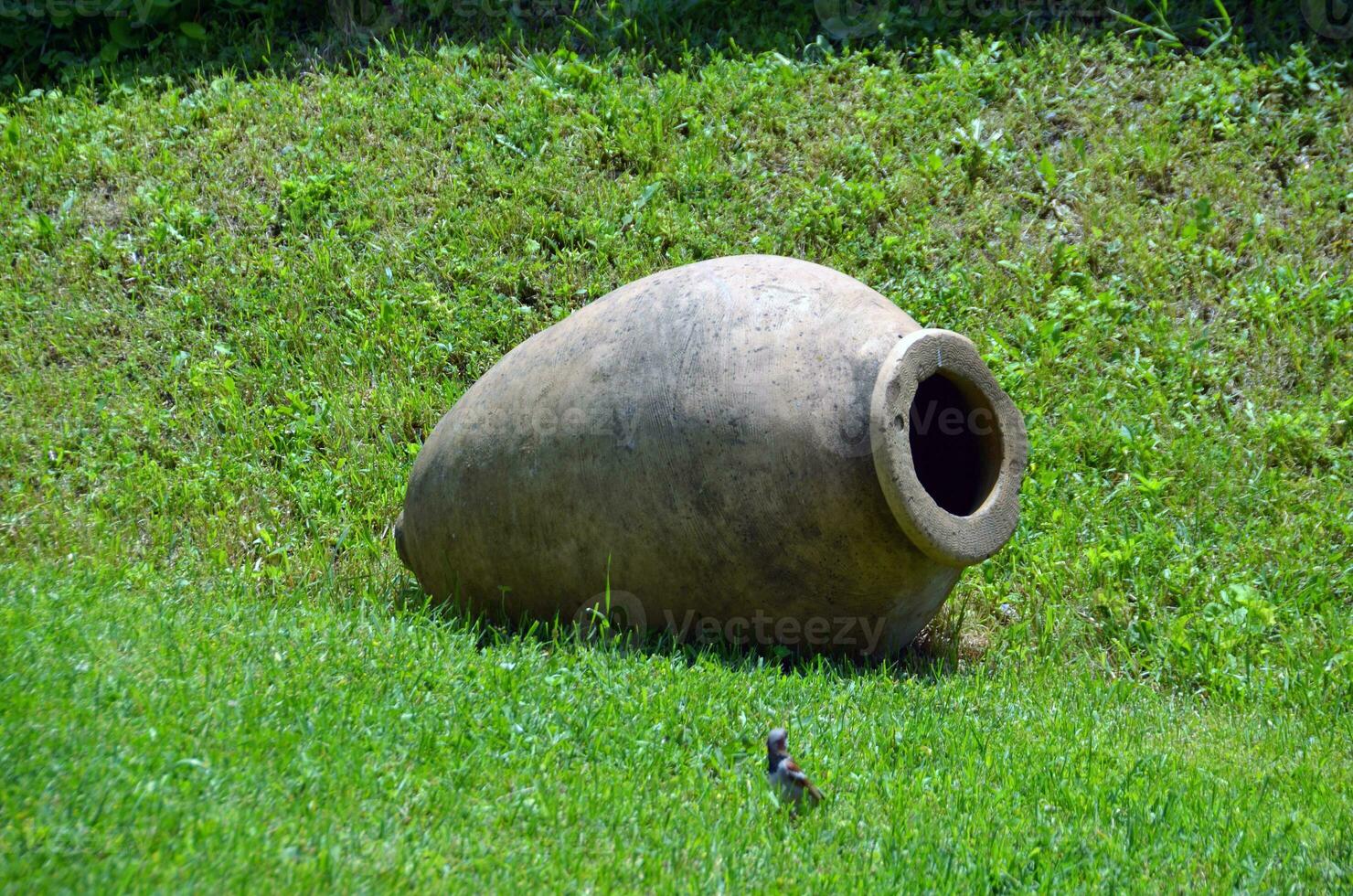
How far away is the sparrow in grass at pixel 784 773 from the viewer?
3.47 metres

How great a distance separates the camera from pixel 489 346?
7.28 metres

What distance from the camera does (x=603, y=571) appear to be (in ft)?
15.6

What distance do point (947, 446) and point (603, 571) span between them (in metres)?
1.50

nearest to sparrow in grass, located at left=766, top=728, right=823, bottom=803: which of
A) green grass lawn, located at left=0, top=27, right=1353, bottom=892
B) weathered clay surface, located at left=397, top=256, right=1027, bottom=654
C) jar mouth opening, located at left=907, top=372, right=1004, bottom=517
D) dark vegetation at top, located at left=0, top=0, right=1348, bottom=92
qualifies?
green grass lawn, located at left=0, top=27, right=1353, bottom=892

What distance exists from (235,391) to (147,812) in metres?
4.59

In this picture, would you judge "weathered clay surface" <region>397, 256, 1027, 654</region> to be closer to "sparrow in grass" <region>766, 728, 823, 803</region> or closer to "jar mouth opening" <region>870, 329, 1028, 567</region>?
"jar mouth opening" <region>870, 329, 1028, 567</region>

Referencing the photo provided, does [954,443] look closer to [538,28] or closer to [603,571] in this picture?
[603,571]

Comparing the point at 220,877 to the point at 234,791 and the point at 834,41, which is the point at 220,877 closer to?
the point at 234,791

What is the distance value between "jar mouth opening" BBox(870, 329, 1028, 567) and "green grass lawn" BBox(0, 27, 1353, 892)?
586mm

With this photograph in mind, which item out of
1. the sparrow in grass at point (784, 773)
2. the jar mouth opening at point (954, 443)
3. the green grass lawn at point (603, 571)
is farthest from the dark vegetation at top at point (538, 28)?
the sparrow in grass at point (784, 773)

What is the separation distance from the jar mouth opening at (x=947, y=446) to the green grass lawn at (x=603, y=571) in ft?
1.92

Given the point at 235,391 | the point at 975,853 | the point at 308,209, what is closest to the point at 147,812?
the point at 975,853

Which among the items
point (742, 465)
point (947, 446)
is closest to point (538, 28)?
point (947, 446)

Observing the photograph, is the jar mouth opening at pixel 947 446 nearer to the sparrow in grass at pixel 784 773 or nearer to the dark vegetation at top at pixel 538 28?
the sparrow in grass at pixel 784 773
